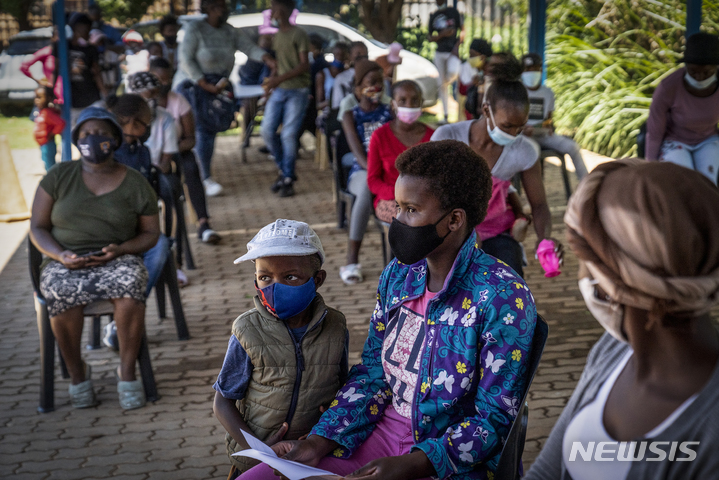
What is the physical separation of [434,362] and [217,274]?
4837 mm

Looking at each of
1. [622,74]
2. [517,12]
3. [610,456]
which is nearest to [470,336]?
[610,456]

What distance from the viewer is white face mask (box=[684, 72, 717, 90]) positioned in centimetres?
611

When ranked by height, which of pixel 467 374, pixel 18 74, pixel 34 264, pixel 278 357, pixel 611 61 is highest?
pixel 467 374

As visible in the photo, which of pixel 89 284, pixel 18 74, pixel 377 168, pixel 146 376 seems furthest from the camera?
pixel 18 74

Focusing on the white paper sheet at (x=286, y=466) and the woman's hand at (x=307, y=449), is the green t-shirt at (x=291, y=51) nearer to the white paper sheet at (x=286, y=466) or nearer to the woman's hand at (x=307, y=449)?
the woman's hand at (x=307, y=449)

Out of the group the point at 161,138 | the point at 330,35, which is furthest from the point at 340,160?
the point at 330,35

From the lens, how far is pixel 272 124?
9.62 metres

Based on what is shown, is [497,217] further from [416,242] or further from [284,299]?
[284,299]

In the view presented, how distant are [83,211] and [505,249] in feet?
7.98

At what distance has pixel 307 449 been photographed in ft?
7.58

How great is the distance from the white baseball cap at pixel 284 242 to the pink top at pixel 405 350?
40 centimetres

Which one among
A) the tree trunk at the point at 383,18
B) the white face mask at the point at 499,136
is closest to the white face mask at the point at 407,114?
the white face mask at the point at 499,136

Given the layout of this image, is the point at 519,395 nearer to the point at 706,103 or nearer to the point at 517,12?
the point at 706,103

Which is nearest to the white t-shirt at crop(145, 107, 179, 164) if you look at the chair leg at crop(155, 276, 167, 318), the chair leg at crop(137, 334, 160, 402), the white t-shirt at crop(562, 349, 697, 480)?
the chair leg at crop(155, 276, 167, 318)
